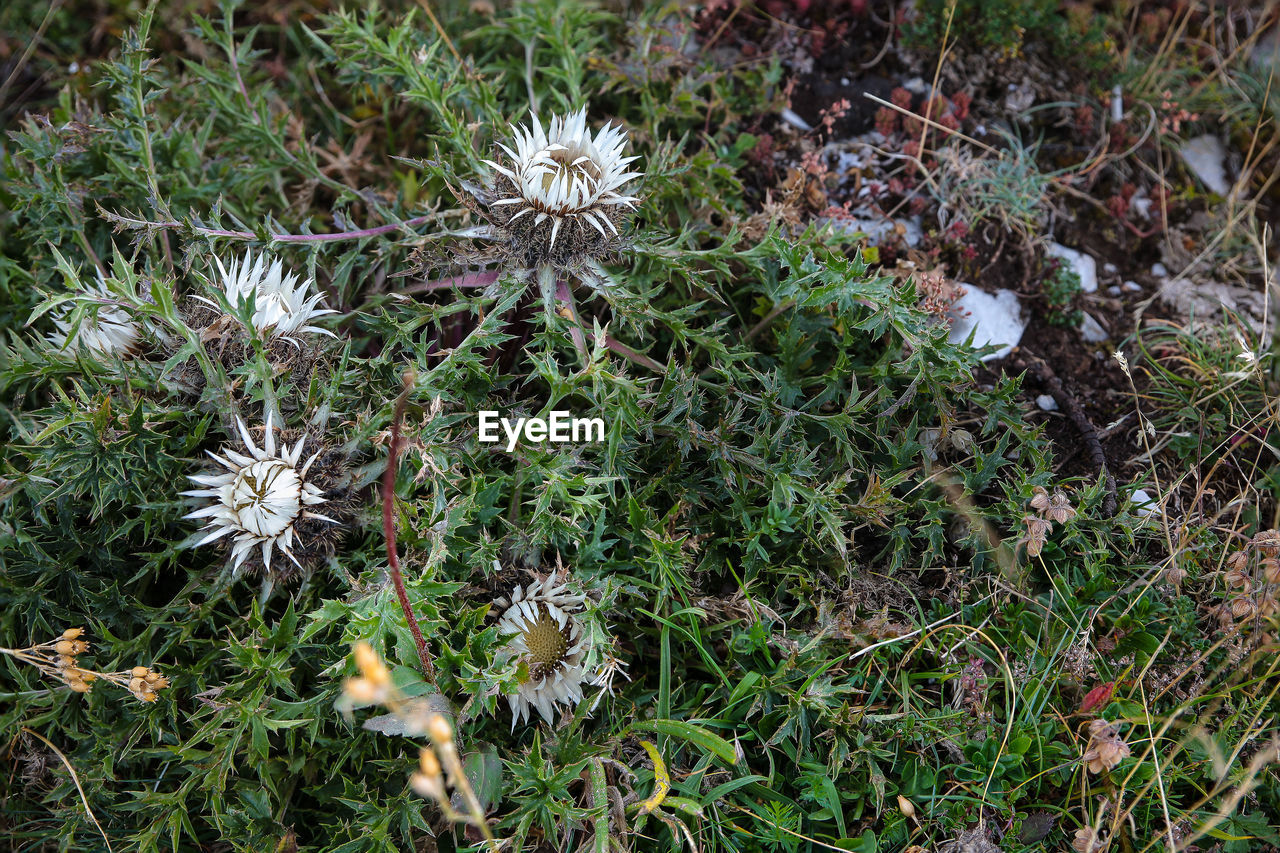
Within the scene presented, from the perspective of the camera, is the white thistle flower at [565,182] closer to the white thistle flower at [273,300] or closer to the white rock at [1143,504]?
the white thistle flower at [273,300]

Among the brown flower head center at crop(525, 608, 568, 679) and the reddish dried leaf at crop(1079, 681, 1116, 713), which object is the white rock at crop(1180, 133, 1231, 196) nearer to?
the reddish dried leaf at crop(1079, 681, 1116, 713)

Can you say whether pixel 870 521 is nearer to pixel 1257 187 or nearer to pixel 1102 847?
pixel 1102 847

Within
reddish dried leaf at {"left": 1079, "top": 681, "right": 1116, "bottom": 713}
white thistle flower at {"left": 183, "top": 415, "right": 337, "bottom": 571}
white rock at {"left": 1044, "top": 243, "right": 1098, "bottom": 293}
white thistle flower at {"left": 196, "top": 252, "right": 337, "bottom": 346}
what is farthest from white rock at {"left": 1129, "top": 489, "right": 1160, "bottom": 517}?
white thistle flower at {"left": 196, "top": 252, "right": 337, "bottom": 346}

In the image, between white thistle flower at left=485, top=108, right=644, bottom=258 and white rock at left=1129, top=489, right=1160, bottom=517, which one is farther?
white rock at left=1129, top=489, right=1160, bottom=517

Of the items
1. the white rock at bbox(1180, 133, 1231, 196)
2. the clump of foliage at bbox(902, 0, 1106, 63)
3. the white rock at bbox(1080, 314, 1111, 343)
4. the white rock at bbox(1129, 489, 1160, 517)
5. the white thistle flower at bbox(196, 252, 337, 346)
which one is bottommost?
the white rock at bbox(1129, 489, 1160, 517)
